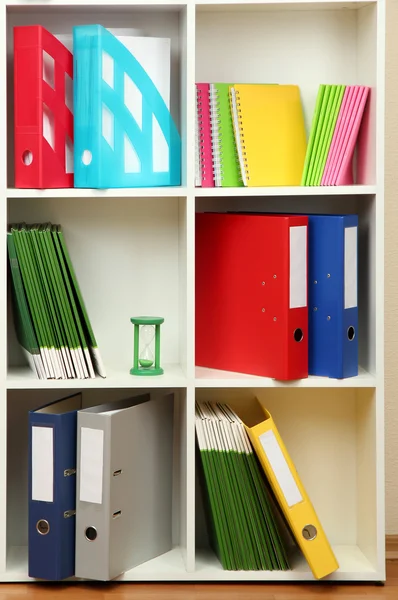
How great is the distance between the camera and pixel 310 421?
2166 mm

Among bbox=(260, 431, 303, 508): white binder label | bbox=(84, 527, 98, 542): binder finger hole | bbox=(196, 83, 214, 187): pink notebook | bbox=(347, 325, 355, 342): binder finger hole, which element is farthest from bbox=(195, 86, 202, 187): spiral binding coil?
bbox=(84, 527, 98, 542): binder finger hole

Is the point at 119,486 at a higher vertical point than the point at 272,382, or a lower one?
lower

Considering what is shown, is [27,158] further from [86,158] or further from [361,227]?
[361,227]

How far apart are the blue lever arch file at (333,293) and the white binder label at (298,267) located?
0.04m

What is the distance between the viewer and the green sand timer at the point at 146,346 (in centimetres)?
199

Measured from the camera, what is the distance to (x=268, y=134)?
201 cm

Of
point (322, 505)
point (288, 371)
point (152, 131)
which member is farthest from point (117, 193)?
point (322, 505)

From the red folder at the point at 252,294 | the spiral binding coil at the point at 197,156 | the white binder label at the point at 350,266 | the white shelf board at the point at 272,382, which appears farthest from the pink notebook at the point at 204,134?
the white shelf board at the point at 272,382

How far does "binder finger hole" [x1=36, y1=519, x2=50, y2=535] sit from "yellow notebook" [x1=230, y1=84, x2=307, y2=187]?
0.85m

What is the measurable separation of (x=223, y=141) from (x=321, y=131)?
0.22 meters

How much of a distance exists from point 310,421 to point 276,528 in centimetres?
30

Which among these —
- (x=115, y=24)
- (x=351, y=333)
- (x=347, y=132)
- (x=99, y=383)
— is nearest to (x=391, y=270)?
(x=351, y=333)

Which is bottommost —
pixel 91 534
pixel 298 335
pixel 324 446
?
pixel 91 534

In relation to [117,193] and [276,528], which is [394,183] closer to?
[117,193]
